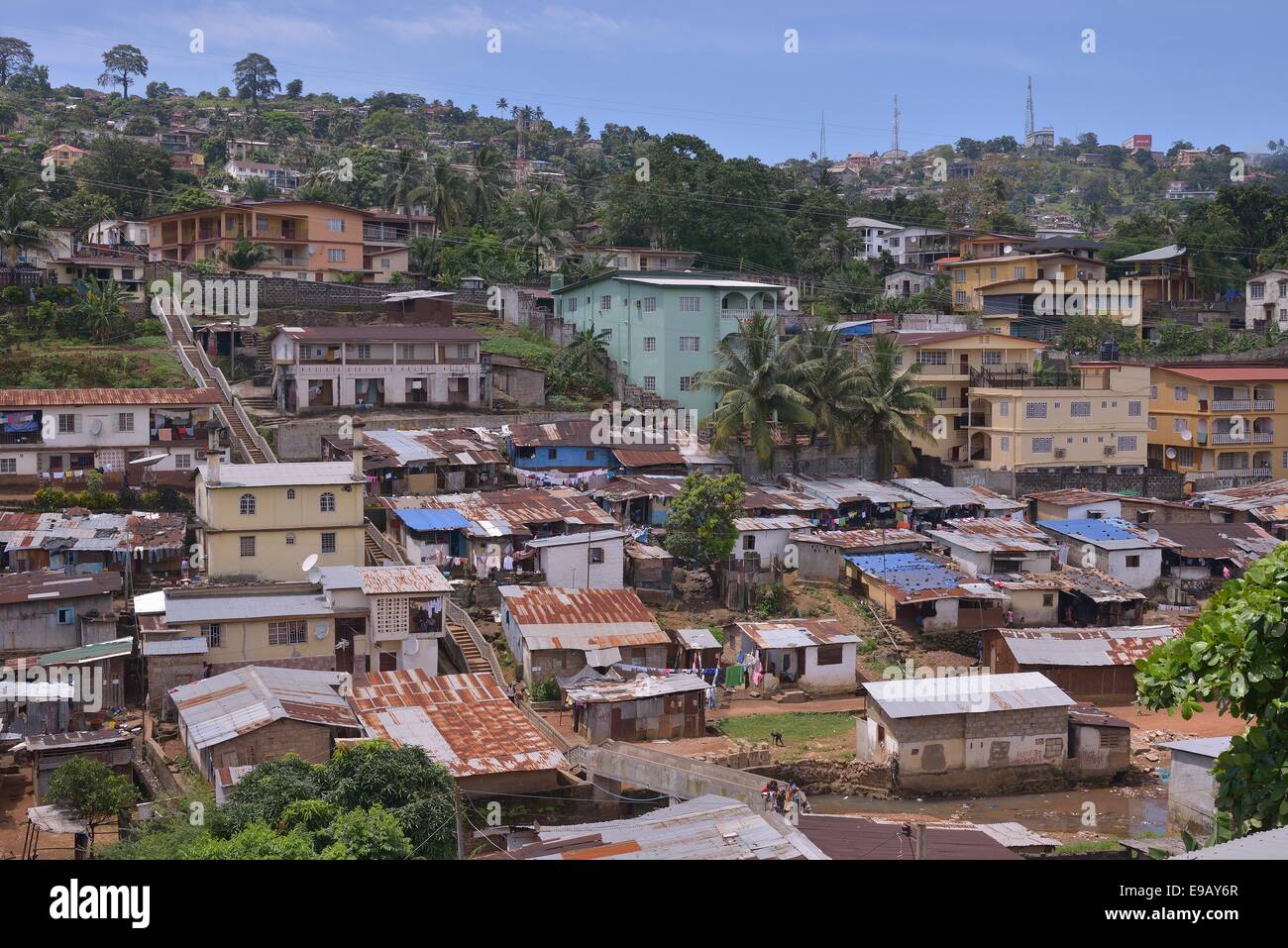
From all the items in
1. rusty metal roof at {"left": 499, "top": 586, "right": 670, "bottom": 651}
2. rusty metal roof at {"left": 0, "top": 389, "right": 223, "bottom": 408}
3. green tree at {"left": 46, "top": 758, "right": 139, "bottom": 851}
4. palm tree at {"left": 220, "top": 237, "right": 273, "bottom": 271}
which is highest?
palm tree at {"left": 220, "top": 237, "right": 273, "bottom": 271}

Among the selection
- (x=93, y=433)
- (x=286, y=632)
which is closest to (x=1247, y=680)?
(x=286, y=632)

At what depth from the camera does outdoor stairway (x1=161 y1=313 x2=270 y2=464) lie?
34.2 m

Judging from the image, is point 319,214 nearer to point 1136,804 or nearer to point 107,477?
point 107,477

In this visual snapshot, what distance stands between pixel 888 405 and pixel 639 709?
17.4m

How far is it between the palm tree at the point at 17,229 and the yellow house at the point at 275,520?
22.3m

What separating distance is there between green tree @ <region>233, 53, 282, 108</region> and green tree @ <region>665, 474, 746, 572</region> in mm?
104747

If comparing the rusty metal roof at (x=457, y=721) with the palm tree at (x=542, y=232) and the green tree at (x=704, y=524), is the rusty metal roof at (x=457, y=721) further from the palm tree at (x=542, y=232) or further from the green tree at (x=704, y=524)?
the palm tree at (x=542, y=232)

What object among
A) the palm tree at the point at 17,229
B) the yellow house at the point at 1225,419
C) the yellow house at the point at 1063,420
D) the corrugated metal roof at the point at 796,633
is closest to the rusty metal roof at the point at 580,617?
the corrugated metal roof at the point at 796,633

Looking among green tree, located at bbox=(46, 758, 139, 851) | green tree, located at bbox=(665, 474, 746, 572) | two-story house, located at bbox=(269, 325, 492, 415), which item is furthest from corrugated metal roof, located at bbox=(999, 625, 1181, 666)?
two-story house, located at bbox=(269, 325, 492, 415)

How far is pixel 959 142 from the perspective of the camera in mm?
162000

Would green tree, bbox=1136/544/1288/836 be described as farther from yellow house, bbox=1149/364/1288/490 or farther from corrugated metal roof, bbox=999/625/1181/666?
yellow house, bbox=1149/364/1288/490

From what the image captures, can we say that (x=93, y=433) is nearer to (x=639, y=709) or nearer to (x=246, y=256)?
(x=246, y=256)

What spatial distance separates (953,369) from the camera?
142 feet
